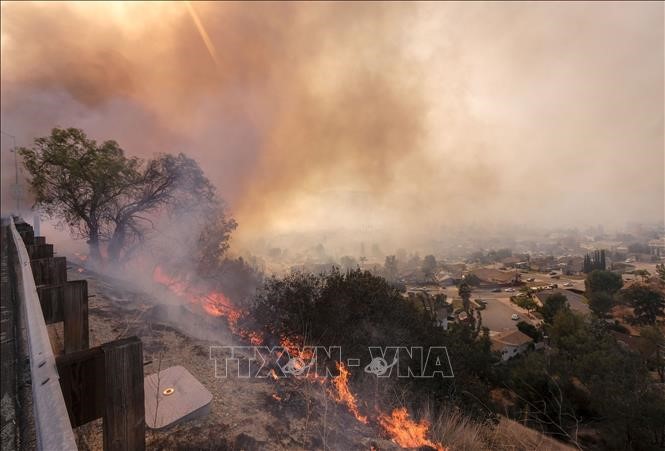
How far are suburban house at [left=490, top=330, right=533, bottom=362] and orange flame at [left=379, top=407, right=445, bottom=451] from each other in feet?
57.6

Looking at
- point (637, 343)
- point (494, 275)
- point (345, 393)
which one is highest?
point (494, 275)

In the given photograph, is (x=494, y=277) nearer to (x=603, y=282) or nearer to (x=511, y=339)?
(x=603, y=282)

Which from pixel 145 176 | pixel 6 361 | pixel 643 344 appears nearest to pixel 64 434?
pixel 6 361

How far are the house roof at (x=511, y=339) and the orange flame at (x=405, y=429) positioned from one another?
17552mm

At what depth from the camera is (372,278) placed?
33.3ft

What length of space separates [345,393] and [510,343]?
19.7 m

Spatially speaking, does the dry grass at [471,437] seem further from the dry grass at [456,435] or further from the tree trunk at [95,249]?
the tree trunk at [95,249]

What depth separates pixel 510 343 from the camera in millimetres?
20484

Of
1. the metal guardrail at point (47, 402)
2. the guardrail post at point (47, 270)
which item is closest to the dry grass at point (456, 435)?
the metal guardrail at point (47, 402)

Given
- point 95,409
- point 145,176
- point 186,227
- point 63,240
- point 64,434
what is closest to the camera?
point 64,434

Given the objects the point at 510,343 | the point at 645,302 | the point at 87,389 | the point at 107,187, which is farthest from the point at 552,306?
the point at 107,187

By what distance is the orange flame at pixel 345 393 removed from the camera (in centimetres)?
545

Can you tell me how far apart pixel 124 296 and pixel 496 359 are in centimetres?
2087

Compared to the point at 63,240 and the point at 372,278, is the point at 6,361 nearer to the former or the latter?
the point at 372,278
